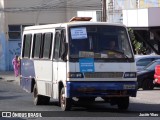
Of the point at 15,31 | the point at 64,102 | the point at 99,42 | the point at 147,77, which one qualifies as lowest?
the point at 147,77

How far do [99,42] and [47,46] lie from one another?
2.32 m

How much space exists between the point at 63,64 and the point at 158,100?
5.83 m

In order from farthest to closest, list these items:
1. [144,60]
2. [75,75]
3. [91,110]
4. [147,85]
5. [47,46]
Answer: [144,60]
[147,85]
[47,46]
[91,110]
[75,75]

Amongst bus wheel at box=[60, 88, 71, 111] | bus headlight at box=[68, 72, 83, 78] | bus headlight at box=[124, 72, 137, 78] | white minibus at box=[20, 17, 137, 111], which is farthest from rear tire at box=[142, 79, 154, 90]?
bus headlight at box=[68, 72, 83, 78]

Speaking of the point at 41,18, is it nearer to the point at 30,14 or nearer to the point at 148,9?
the point at 30,14

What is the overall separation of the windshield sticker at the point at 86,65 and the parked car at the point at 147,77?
1109 cm

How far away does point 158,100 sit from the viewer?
2150 centimetres

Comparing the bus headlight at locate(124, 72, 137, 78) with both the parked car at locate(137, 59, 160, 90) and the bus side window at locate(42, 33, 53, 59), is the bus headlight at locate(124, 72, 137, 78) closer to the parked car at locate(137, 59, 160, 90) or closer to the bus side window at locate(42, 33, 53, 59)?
the bus side window at locate(42, 33, 53, 59)

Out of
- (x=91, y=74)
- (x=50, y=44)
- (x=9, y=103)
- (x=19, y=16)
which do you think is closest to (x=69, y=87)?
(x=91, y=74)

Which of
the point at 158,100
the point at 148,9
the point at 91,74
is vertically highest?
the point at 148,9

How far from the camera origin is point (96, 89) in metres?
16.7

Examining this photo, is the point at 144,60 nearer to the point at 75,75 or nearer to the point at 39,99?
the point at 39,99

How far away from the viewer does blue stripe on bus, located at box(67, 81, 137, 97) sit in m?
16.6

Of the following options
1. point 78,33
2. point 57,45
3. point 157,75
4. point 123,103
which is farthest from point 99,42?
point 157,75
